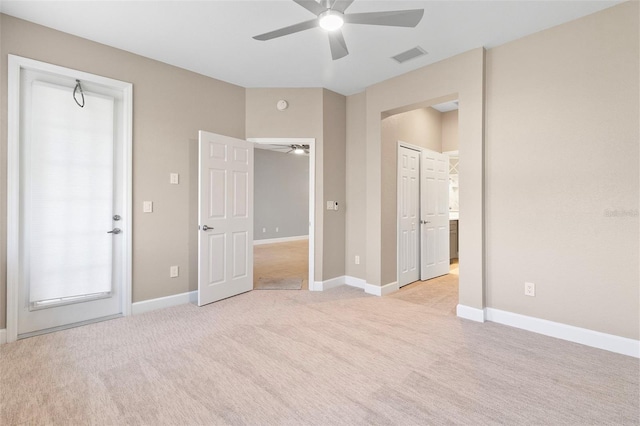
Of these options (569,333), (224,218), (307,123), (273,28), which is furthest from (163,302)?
(569,333)

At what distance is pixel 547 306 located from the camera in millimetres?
2871

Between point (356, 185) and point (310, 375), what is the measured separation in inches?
115

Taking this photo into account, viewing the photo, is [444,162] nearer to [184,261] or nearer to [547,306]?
[547,306]

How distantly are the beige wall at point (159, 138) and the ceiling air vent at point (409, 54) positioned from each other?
2.24 m

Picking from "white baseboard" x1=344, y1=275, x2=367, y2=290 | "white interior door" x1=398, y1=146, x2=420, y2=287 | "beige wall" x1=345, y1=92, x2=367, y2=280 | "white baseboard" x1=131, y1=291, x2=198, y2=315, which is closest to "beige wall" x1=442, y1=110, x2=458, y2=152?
"white interior door" x1=398, y1=146, x2=420, y2=287

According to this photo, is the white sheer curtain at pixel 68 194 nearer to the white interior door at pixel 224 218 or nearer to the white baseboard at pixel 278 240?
the white interior door at pixel 224 218

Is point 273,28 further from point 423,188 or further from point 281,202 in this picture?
point 281,202

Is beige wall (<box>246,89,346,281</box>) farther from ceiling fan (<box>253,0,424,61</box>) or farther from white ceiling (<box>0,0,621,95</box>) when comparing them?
ceiling fan (<box>253,0,424,61</box>)

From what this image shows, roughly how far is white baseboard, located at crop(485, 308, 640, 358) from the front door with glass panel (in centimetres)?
398

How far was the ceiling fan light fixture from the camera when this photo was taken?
2.01 meters

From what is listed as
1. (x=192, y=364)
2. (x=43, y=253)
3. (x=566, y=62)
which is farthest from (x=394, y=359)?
(x=43, y=253)

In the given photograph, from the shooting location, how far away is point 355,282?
15.0 ft

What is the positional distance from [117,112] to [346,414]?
3.55 meters

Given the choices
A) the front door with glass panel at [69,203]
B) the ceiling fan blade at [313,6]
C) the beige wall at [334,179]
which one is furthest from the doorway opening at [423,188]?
the front door with glass panel at [69,203]
